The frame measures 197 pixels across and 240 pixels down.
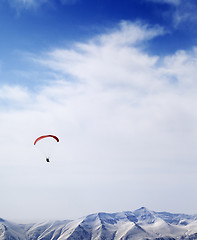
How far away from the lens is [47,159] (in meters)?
86.4

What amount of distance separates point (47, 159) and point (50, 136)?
30.0 feet

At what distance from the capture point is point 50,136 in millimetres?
83062

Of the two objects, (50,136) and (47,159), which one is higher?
(50,136)
